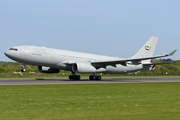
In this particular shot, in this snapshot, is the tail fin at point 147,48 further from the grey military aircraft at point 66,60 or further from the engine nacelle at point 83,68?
the engine nacelle at point 83,68

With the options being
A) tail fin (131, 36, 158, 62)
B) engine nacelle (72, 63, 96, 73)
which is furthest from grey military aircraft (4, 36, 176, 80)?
tail fin (131, 36, 158, 62)

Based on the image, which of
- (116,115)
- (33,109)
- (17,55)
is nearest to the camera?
(116,115)

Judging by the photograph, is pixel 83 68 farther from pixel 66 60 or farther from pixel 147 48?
pixel 147 48

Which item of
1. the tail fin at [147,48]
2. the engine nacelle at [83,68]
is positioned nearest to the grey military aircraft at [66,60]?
the engine nacelle at [83,68]

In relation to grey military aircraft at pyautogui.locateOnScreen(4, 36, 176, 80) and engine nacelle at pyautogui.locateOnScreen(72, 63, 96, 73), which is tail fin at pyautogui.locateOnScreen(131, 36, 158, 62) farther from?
engine nacelle at pyautogui.locateOnScreen(72, 63, 96, 73)

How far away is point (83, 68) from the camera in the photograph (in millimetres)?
35781

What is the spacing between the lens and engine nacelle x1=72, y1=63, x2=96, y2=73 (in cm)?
3550

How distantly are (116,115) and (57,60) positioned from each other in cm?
2769

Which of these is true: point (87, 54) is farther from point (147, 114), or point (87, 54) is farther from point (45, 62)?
point (147, 114)

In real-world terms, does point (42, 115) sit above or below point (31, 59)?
below

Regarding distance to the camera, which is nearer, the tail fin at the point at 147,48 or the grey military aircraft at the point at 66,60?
the grey military aircraft at the point at 66,60

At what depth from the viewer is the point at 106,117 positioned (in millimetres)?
9102

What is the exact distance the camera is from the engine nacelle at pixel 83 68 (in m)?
35.5

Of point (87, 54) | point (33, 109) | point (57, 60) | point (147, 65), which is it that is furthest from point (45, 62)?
point (33, 109)
